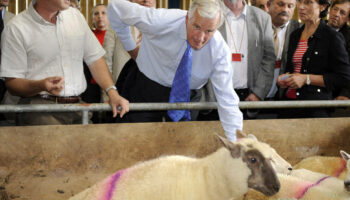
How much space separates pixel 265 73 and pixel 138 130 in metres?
1.25

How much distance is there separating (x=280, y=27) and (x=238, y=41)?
597 mm

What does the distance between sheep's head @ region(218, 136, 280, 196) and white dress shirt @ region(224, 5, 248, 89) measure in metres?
1.49

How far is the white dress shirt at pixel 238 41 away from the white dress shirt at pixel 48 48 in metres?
1.09

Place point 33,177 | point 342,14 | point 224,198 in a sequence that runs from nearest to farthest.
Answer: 1. point 224,198
2. point 33,177
3. point 342,14

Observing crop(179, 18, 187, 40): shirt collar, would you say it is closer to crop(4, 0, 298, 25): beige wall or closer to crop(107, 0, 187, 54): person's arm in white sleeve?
crop(107, 0, 187, 54): person's arm in white sleeve

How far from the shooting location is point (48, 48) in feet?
8.13

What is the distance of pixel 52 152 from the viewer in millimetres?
2352

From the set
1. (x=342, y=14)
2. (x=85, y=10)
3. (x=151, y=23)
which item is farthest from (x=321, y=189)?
(x=85, y=10)

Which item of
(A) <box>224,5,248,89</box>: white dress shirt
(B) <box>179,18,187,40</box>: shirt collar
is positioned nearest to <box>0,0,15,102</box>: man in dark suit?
(B) <box>179,18,187,40</box>: shirt collar

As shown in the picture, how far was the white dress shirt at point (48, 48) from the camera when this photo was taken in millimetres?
2396

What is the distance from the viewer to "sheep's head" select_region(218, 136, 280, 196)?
1.75m

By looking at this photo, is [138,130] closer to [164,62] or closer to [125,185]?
[164,62]

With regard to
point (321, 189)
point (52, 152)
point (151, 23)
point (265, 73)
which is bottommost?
point (321, 189)

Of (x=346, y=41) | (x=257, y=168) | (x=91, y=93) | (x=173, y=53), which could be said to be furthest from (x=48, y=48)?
(x=346, y=41)
